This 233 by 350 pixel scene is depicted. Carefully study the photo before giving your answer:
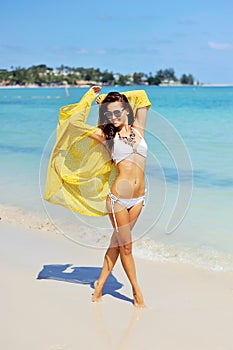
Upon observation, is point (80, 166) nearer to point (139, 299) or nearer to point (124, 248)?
point (124, 248)

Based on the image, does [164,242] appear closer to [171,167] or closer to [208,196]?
[208,196]

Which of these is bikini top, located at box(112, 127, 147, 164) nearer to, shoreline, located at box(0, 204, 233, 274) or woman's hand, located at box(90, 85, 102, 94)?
woman's hand, located at box(90, 85, 102, 94)

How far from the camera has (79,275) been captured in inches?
218

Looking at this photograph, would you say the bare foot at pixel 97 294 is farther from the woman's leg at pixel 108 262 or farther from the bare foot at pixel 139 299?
the bare foot at pixel 139 299

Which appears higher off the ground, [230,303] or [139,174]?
[139,174]

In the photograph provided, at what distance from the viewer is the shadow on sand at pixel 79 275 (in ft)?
16.8

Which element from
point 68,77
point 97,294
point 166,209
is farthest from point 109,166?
point 68,77

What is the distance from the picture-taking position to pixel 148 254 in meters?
6.36

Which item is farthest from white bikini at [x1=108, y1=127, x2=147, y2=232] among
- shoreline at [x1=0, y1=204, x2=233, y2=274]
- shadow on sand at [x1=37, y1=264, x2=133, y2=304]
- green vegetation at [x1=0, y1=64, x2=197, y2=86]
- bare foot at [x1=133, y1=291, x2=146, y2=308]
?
green vegetation at [x1=0, y1=64, x2=197, y2=86]

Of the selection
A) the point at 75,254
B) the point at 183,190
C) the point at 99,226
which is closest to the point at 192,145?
the point at 183,190

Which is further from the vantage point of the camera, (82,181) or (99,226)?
(99,226)

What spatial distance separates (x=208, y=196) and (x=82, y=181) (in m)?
4.94

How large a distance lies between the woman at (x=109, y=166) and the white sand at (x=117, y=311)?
0.85 feet

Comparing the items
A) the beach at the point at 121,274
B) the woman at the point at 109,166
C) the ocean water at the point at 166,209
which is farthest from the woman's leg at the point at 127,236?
the ocean water at the point at 166,209
